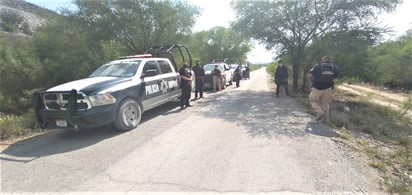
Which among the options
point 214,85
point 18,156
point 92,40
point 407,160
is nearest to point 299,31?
point 214,85

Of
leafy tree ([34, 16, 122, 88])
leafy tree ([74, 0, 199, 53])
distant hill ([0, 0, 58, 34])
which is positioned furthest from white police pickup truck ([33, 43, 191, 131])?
distant hill ([0, 0, 58, 34])

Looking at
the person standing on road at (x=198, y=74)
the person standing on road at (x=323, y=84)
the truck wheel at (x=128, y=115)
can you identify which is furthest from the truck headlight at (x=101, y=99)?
the person standing on road at (x=198, y=74)

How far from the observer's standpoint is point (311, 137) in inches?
231

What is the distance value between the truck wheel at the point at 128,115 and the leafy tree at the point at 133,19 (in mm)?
9952

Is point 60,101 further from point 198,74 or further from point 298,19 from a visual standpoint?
point 298,19

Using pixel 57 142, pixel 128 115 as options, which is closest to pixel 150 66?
pixel 128 115

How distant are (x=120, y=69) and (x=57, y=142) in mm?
2661

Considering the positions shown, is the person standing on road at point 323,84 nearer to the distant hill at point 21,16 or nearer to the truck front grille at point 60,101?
the truck front grille at point 60,101

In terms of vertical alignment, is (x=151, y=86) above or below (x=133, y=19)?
below

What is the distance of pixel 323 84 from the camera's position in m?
7.49

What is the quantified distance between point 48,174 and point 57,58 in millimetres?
14944

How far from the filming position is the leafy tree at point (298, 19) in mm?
13289

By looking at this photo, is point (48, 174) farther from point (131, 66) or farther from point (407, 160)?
point (407, 160)

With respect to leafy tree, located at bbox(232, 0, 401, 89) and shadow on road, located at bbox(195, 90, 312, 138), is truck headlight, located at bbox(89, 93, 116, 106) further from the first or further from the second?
leafy tree, located at bbox(232, 0, 401, 89)
